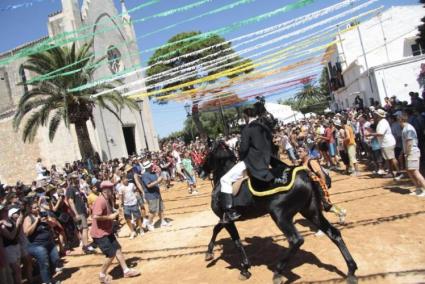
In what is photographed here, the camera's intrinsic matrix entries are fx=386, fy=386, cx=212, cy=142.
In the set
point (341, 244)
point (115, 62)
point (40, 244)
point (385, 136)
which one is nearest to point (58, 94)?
point (115, 62)

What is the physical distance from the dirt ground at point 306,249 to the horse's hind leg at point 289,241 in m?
Result: 0.30

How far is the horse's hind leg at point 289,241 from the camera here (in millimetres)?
5281

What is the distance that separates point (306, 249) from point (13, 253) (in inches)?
199

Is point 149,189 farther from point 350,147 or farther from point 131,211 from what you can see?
point 350,147

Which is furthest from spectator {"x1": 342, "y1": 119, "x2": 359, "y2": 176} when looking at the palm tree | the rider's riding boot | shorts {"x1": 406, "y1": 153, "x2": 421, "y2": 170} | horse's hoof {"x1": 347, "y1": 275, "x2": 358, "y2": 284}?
the palm tree

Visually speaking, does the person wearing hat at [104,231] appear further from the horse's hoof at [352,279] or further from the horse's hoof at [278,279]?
the horse's hoof at [352,279]

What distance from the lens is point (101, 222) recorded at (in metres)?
6.95

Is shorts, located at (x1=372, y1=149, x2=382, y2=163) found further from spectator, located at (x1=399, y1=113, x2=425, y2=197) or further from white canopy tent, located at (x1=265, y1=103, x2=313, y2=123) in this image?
white canopy tent, located at (x1=265, y1=103, x2=313, y2=123)

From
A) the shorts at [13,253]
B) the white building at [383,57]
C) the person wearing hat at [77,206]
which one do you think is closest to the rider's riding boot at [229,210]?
the shorts at [13,253]

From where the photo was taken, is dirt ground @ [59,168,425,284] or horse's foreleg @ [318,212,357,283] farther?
dirt ground @ [59,168,425,284]

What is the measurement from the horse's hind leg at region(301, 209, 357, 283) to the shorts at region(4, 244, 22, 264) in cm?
501

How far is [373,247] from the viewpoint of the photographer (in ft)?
19.4

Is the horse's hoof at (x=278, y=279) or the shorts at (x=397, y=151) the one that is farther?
the shorts at (x=397, y=151)

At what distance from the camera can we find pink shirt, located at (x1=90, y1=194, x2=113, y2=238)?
270 inches
